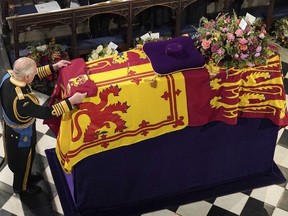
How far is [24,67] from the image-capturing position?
14.9ft

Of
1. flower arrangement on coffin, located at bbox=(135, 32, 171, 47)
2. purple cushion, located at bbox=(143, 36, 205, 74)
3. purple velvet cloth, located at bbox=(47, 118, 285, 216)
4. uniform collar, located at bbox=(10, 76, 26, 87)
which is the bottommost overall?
purple velvet cloth, located at bbox=(47, 118, 285, 216)

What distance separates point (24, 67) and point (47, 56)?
2.07 meters

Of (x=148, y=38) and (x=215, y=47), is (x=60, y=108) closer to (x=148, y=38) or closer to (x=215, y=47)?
(x=215, y=47)

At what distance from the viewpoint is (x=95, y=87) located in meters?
4.49

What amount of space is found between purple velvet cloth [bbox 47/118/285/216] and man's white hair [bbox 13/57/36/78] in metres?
0.91

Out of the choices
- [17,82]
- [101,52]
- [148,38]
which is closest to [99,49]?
[101,52]

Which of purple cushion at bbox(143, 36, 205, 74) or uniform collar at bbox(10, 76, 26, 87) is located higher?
purple cushion at bbox(143, 36, 205, 74)

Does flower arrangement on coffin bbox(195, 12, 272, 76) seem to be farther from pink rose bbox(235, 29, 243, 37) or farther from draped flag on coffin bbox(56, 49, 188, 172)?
draped flag on coffin bbox(56, 49, 188, 172)

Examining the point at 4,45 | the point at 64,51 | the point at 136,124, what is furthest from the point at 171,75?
the point at 4,45

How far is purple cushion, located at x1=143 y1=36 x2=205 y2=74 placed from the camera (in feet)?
15.2

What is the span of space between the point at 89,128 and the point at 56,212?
1.21m

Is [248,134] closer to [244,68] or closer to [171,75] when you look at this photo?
[244,68]

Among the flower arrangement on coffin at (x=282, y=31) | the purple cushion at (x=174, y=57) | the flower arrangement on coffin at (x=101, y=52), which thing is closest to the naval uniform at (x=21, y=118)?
the purple cushion at (x=174, y=57)

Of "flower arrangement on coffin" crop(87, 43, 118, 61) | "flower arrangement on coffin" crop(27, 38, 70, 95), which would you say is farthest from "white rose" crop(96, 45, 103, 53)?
"flower arrangement on coffin" crop(27, 38, 70, 95)
